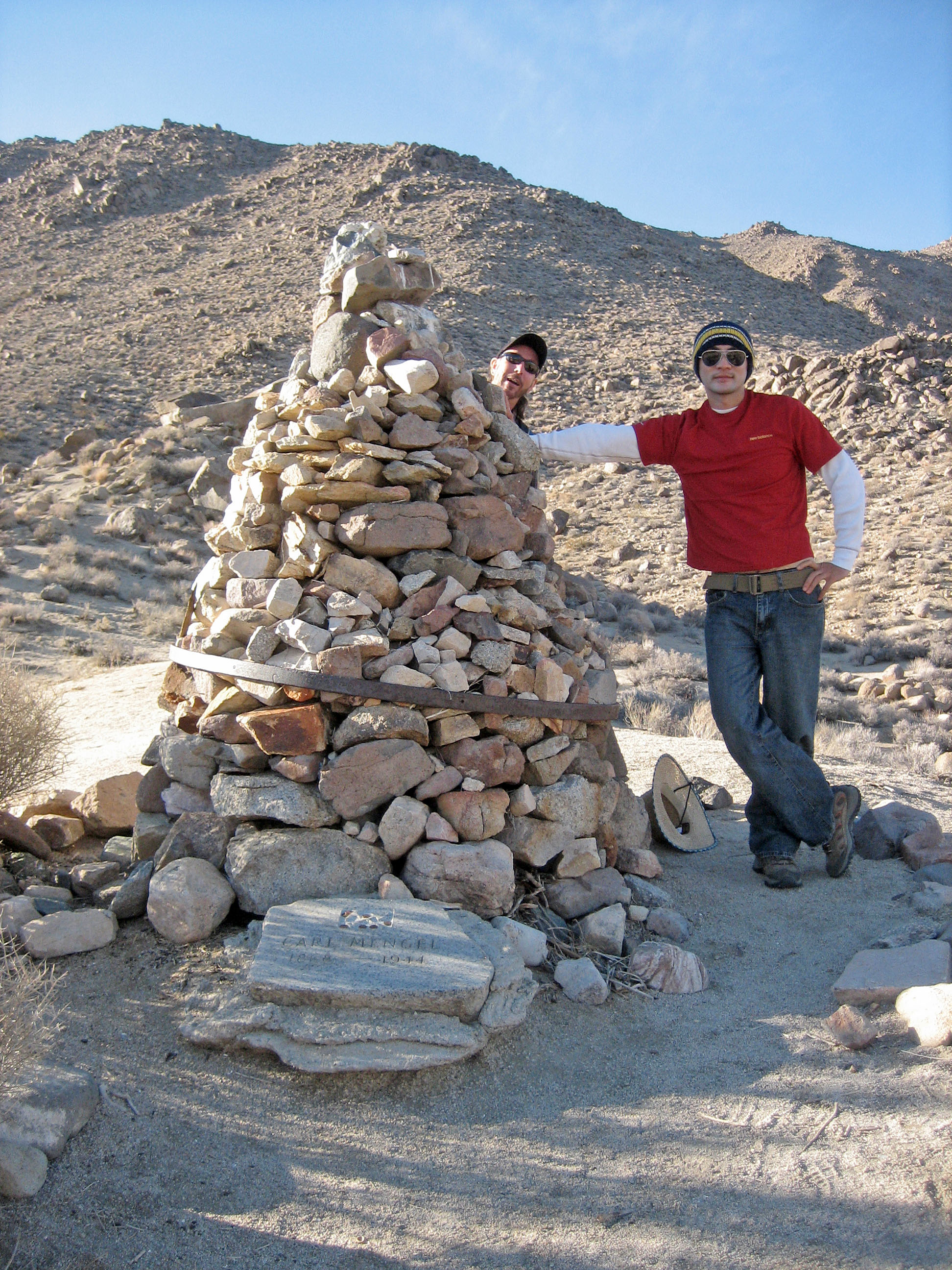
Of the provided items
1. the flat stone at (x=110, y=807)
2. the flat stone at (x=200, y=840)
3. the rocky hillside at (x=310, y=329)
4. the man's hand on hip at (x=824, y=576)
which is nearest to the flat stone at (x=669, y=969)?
the flat stone at (x=200, y=840)

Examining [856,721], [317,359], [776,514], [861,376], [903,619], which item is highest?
[861,376]

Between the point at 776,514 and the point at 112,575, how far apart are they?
11.7 meters

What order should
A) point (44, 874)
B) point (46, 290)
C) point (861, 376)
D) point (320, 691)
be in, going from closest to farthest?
1. point (320, 691)
2. point (44, 874)
3. point (861, 376)
4. point (46, 290)

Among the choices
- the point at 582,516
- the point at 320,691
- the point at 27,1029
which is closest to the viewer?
the point at 27,1029

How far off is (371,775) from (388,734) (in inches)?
6.1

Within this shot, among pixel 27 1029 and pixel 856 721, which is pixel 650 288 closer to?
pixel 856 721

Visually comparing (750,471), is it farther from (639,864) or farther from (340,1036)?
(340,1036)

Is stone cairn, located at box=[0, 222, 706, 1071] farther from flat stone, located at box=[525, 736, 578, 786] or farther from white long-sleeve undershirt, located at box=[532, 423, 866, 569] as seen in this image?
white long-sleeve undershirt, located at box=[532, 423, 866, 569]

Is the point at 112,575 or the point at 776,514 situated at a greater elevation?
the point at 776,514

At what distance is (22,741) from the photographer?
4898 millimetres

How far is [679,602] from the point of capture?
14.2 metres

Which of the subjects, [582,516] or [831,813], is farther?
[582,516]

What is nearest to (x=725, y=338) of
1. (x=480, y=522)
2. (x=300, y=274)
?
(x=480, y=522)

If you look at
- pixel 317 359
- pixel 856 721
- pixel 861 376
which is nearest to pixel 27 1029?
pixel 317 359
